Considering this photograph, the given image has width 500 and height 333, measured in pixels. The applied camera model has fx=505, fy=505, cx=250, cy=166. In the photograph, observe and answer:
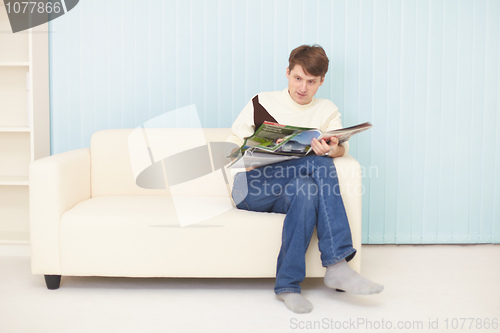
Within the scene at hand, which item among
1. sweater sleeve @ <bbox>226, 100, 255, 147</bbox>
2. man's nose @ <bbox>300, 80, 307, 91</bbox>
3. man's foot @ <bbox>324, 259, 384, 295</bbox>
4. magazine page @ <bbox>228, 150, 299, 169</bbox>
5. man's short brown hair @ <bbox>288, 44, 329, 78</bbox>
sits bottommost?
man's foot @ <bbox>324, 259, 384, 295</bbox>

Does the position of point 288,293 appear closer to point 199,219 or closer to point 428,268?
point 199,219

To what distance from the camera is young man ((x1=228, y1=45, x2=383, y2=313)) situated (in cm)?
195

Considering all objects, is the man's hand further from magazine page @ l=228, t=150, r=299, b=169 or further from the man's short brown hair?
the man's short brown hair

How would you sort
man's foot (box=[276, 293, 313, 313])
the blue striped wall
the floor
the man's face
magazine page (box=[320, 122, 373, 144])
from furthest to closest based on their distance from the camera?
the blue striped wall
the man's face
magazine page (box=[320, 122, 373, 144])
man's foot (box=[276, 293, 313, 313])
the floor

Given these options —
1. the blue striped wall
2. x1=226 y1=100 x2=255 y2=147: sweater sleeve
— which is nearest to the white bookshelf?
the blue striped wall

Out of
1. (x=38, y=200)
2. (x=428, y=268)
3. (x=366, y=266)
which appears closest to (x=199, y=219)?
(x=38, y=200)

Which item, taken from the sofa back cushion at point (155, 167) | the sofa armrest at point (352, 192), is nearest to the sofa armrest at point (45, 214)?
the sofa back cushion at point (155, 167)

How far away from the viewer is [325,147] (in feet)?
6.79

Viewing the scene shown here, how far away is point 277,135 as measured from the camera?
6.77 feet

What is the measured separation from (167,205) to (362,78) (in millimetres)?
1366

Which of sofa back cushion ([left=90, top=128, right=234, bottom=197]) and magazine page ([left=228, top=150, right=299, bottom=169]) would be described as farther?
sofa back cushion ([left=90, top=128, right=234, bottom=197])

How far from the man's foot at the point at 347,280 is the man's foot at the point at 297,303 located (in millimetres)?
126

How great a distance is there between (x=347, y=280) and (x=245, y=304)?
409 mm

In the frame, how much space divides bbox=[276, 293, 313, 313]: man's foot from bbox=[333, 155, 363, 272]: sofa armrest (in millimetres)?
316
